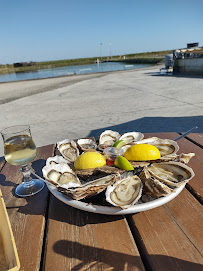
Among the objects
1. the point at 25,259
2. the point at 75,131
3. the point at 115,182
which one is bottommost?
the point at 75,131

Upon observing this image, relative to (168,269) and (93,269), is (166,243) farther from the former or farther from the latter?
(93,269)

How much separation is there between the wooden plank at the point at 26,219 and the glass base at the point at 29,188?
22mm

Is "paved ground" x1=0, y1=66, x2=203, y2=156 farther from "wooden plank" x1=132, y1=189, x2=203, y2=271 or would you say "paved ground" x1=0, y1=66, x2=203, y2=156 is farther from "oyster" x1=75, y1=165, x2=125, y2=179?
"wooden plank" x1=132, y1=189, x2=203, y2=271

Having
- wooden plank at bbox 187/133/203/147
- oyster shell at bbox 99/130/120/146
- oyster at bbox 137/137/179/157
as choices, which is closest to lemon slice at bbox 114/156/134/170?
oyster at bbox 137/137/179/157

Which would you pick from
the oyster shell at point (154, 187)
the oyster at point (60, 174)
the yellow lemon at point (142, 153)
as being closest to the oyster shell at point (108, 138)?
the yellow lemon at point (142, 153)

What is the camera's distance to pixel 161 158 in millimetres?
942

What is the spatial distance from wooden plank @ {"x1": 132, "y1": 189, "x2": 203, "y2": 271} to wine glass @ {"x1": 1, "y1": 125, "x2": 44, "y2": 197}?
1.73 ft

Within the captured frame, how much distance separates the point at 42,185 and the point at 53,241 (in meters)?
0.39

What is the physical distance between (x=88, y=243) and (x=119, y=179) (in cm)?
26

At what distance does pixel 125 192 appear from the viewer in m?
0.78

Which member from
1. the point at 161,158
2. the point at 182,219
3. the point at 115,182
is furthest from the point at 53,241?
the point at 161,158

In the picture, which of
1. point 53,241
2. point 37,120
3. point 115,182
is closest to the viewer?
point 53,241

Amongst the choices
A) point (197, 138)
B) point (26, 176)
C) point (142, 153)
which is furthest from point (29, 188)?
point (197, 138)

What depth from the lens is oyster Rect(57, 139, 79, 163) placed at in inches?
42.9
